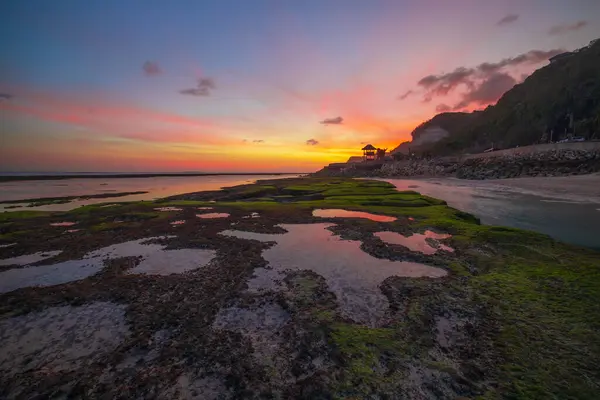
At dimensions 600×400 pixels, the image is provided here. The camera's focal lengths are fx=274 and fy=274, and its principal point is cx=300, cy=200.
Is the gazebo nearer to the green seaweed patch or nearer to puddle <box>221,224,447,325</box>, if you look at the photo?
puddle <box>221,224,447,325</box>

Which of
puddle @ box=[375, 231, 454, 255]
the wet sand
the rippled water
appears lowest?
puddle @ box=[375, 231, 454, 255]

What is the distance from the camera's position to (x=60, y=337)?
6746 mm

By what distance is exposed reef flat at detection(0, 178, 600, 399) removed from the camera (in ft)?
16.6

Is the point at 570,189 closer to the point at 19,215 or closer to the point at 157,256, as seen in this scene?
the point at 157,256

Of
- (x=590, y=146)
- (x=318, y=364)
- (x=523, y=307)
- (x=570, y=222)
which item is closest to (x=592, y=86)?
(x=590, y=146)

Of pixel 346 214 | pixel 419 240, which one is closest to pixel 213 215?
pixel 346 214

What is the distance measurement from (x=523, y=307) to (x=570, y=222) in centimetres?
1492

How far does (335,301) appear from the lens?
830 cm

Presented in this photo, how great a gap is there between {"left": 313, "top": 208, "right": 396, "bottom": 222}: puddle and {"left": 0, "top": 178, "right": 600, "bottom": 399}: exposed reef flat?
583cm

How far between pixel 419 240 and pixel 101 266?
49.8 feet

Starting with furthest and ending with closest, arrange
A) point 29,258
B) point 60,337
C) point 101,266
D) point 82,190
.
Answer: point 82,190
point 29,258
point 101,266
point 60,337

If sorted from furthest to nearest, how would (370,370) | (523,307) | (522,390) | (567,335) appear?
(523,307) → (567,335) → (370,370) → (522,390)

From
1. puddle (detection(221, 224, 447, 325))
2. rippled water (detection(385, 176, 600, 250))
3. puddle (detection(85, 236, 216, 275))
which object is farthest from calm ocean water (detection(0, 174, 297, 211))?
rippled water (detection(385, 176, 600, 250))

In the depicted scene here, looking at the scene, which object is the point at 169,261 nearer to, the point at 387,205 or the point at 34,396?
the point at 34,396
